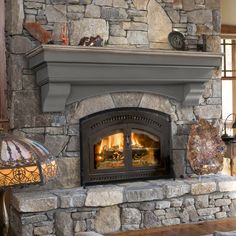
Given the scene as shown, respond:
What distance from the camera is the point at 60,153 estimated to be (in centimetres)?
443

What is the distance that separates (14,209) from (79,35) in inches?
72.5

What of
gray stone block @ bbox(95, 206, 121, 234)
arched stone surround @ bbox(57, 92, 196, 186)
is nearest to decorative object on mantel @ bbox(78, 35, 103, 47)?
arched stone surround @ bbox(57, 92, 196, 186)

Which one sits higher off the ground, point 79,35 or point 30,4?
point 30,4

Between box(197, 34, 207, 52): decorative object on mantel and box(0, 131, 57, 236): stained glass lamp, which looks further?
box(197, 34, 207, 52): decorative object on mantel

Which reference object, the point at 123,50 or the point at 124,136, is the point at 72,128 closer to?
the point at 124,136

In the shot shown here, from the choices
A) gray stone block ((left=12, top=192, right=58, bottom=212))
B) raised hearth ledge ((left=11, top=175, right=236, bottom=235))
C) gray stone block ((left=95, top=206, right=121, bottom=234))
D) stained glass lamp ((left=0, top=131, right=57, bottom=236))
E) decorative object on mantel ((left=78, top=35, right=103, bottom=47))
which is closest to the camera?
stained glass lamp ((left=0, top=131, right=57, bottom=236))

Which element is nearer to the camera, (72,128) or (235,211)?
(72,128)

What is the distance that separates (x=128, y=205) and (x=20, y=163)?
10.2 feet

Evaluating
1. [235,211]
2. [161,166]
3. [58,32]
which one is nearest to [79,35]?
[58,32]

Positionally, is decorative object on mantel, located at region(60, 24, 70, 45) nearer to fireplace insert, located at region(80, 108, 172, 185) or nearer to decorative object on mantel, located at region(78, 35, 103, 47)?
decorative object on mantel, located at region(78, 35, 103, 47)

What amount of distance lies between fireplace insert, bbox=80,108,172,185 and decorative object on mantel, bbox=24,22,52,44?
879 millimetres

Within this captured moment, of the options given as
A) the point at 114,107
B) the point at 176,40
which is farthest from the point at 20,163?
the point at 176,40

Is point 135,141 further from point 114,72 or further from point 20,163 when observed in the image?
point 20,163

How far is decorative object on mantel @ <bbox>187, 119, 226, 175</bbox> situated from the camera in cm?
489
